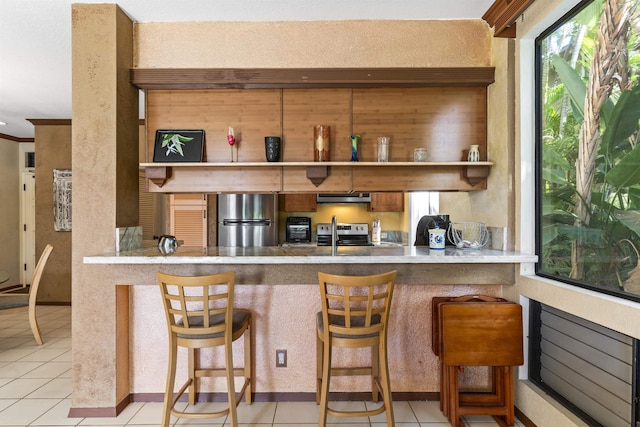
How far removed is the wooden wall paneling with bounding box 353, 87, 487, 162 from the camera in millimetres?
2902

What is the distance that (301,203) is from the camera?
5609 millimetres

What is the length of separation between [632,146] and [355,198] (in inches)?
157

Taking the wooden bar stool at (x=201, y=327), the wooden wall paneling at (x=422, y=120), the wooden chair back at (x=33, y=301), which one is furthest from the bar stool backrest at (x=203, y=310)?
the wooden chair back at (x=33, y=301)

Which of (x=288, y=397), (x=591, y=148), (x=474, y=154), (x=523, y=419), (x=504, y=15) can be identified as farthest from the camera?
(x=474, y=154)

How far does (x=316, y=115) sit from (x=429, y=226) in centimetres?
139

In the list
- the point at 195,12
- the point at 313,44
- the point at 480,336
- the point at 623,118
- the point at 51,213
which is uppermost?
the point at 195,12

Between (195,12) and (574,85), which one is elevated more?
(195,12)

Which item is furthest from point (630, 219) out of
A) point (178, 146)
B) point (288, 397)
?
point (178, 146)

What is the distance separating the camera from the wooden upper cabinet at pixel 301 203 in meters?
5.60

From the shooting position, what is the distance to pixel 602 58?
186 centimetres

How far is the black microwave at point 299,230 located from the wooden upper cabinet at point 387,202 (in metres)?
1.04

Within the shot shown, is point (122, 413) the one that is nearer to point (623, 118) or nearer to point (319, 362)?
point (319, 362)

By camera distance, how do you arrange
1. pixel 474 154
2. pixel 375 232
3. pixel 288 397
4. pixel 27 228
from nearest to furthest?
pixel 288 397 → pixel 474 154 → pixel 375 232 → pixel 27 228

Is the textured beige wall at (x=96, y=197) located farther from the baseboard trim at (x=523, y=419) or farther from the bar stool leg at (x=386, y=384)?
the baseboard trim at (x=523, y=419)
